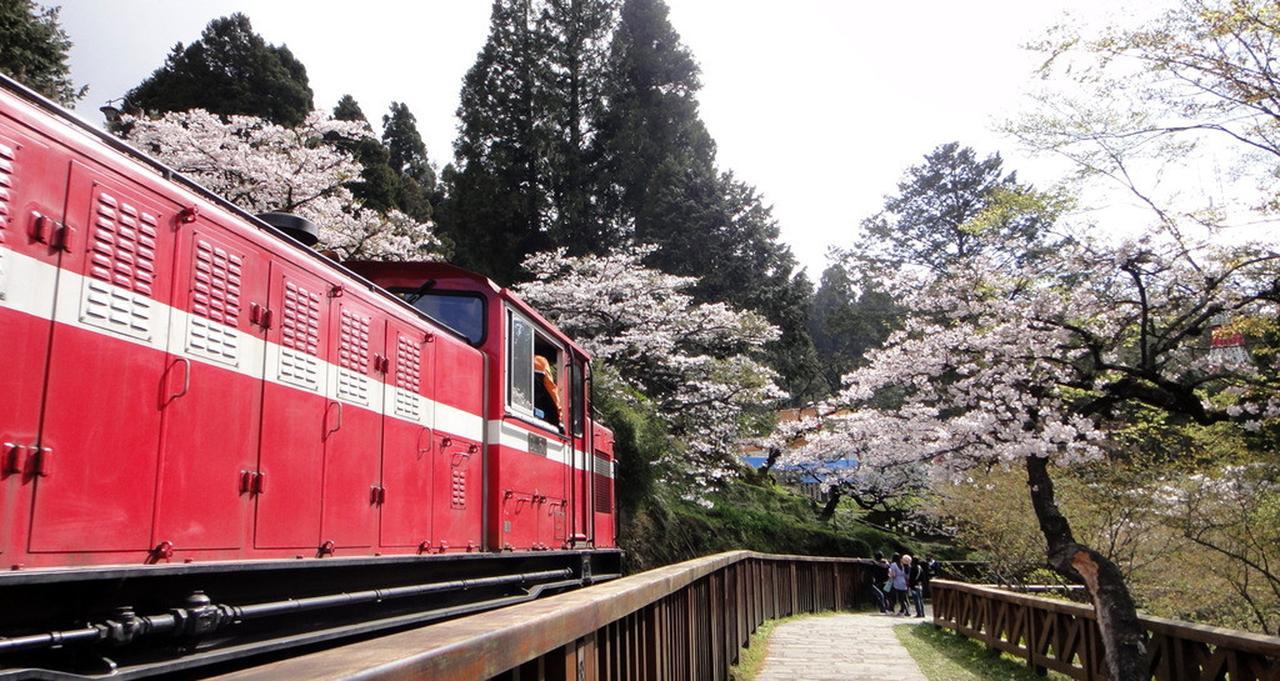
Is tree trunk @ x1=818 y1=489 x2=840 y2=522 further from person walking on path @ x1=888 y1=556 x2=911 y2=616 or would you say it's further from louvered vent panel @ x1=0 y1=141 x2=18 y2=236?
louvered vent panel @ x1=0 y1=141 x2=18 y2=236

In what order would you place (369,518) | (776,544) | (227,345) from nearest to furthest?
(227,345) → (369,518) → (776,544)

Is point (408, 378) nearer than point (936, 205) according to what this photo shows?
Yes

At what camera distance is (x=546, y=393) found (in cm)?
841

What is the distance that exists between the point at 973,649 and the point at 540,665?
1300cm

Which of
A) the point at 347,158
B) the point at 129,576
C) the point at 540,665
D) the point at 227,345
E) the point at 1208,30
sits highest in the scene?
the point at 347,158

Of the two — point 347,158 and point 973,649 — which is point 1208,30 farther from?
point 347,158

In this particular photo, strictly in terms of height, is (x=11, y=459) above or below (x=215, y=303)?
below

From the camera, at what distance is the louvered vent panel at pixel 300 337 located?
4578mm

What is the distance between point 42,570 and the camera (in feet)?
9.51

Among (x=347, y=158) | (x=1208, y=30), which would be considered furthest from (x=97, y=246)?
(x=347, y=158)

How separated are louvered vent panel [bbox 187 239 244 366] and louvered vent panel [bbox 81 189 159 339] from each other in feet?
0.91

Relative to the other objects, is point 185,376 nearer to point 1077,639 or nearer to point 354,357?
point 354,357

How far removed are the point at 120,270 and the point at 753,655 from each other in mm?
8369

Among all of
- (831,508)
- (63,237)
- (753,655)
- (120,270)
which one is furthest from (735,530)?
(63,237)
